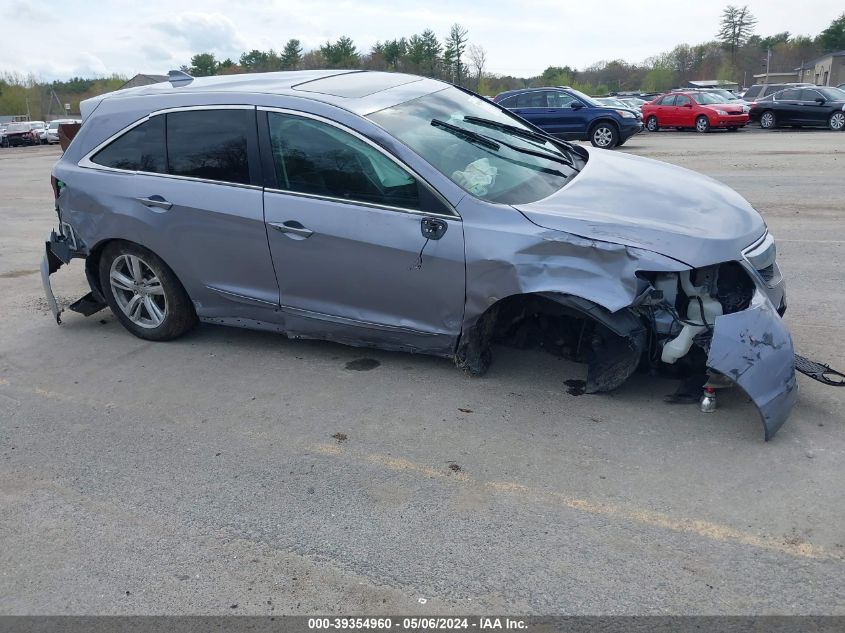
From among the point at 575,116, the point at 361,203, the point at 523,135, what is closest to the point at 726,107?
the point at 575,116

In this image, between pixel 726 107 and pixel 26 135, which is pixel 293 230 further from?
pixel 26 135

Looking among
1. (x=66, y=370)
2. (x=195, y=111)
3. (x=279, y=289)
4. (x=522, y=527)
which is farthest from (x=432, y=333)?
(x=66, y=370)

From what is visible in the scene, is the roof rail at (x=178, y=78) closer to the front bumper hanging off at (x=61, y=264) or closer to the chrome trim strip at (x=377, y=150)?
the chrome trim strip at (x=377, y=150)

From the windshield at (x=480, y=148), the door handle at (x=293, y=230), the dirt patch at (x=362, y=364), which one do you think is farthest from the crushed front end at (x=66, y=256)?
the windshield at (x=480, y=148)

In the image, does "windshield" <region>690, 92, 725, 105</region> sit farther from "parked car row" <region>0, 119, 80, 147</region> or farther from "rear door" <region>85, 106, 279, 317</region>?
"parked car row" <region>0, 119, 80, 147</region>

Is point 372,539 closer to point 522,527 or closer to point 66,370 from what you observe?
point 522,527

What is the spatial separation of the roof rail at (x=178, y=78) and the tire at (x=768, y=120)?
24101 mm

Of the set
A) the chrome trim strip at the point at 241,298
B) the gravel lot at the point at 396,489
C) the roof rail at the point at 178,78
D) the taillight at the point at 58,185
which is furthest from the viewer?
the roof rail at the point at 178,78

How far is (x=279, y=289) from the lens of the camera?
479cm

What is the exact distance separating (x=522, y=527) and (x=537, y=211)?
1.77 m

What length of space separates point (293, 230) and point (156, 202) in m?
1.14

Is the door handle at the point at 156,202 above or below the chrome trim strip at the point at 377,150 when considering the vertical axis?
below

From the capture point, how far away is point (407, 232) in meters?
4.28

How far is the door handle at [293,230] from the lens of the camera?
454 cm
